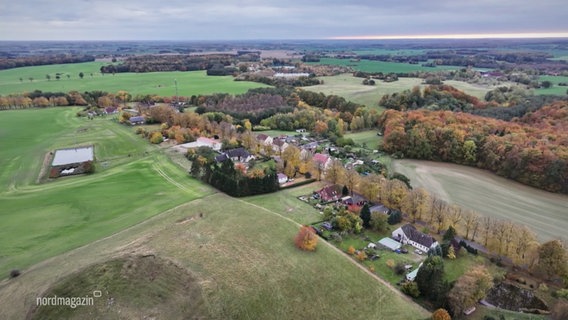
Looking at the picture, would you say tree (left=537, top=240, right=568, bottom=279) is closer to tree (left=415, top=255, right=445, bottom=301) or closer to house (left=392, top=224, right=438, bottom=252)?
house (left=392, top=224, right=438, bottom=252)

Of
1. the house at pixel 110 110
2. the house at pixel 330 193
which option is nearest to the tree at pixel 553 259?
the house at pixel 330 193

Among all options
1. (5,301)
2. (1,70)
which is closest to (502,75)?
(5,301)

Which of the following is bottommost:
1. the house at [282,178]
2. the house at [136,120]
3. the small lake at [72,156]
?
the house at [282,178]

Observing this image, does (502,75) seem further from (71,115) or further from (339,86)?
(71,115)

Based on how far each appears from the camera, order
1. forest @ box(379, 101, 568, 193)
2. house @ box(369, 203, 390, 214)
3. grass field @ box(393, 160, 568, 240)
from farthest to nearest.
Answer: forest @ box(379, 101, 568, 193) → house @ box(369, 203, 390, 214) → grass field @ box(393, 160, 568, 240)

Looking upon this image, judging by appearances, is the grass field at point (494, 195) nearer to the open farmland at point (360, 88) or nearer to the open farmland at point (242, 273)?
the open farmland at point (242, 273)

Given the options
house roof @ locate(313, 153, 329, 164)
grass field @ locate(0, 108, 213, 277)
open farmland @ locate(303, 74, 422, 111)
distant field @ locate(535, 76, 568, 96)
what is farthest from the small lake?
distant field @ locate(535, 76, 568, 96)

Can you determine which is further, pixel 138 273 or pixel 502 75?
pixel 502 75
